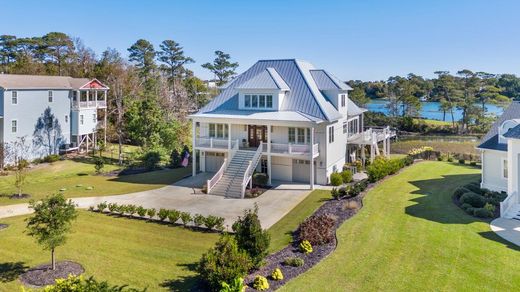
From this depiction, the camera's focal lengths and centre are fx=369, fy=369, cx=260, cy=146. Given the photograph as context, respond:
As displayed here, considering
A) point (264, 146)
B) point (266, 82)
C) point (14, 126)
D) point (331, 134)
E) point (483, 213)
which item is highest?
point (266, 82)

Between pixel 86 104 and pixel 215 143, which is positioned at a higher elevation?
pixel 86 104

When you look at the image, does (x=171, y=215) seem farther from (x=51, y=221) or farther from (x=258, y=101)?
(x=258, y=101)

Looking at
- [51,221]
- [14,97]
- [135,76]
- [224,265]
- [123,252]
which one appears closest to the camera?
[224,265]

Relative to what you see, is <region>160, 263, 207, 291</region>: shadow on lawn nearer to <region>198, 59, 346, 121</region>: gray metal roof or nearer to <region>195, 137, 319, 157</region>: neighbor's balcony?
<region>195, 137, 319, 157</region>: neighbor's balcony

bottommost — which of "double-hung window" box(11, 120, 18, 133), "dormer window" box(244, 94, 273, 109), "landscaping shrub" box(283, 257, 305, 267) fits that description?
"landscaping shrub" box(283, 257, 305, 267)

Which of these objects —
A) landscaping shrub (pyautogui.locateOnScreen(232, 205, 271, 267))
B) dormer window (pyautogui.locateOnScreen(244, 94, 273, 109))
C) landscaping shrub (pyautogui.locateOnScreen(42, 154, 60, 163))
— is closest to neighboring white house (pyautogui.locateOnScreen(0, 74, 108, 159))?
landscaping shrub (pyautogui.locateOnScreen(42, 154, 60, 163))

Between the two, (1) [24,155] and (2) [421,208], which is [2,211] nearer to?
(1) [24,155]

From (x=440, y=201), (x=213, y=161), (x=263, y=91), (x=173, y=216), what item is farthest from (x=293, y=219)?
(x=213, y=161)
